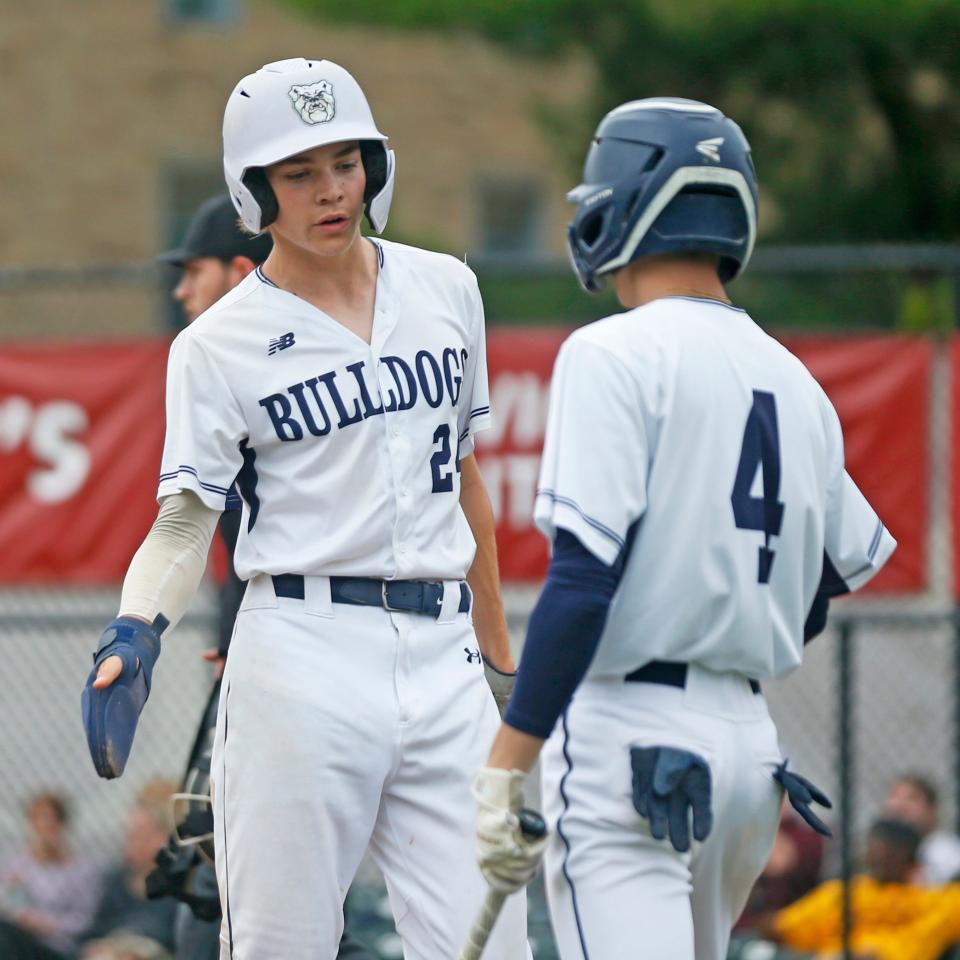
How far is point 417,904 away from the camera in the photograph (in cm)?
374

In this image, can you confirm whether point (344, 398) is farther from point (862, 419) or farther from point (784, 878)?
point (862, 419)

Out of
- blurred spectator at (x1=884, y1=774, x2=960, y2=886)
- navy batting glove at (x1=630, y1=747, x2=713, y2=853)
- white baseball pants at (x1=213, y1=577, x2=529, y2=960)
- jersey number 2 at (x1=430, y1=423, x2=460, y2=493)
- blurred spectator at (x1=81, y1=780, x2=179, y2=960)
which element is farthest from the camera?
blurred spectator at (x1=884, y1=774, x2=960, y2=886)

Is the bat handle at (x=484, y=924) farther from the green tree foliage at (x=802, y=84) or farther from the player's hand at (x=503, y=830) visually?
the green tree foliage at (x=802, y=84)

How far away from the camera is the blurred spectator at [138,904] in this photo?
7238 millimetres

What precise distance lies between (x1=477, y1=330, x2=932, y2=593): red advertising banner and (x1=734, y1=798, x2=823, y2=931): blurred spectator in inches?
48.6

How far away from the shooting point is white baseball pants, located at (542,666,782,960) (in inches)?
121

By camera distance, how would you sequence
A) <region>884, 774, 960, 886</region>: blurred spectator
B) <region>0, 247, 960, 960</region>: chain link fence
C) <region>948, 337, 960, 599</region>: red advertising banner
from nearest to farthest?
<region>884, 774, 960, 886</region>: blurred spectator < <region>948, 337, 960, 599</region>: red advertising banner < <region>0, 247, 960, 960</region>: chain link fence

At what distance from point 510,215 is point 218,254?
16.2 metres

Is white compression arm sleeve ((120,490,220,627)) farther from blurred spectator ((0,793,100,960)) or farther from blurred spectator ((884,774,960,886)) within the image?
blurred spectator ((884,774,960,886))

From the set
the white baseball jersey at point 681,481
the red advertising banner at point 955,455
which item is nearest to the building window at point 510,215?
the red advertising banner at point 955,455

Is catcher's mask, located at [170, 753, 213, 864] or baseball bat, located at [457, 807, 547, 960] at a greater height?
baseball bat, located at [457, 807, 547, 960]

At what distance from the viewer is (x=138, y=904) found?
784 cm

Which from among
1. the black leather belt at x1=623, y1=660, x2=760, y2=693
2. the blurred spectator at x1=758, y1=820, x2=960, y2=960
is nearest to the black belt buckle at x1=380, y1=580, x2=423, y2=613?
the black leather belt at x1=623, y1=660, x2=760, y2=693

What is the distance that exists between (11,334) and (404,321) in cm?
1352
